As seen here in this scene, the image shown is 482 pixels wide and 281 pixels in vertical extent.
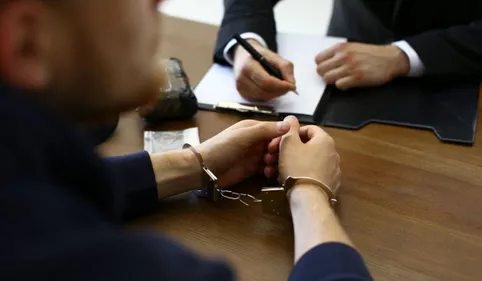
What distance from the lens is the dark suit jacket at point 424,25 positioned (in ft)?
4.27

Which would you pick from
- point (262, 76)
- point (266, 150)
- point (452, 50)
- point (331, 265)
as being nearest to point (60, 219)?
point (331, 265)

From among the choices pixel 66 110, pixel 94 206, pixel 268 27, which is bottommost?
pixel 268 27

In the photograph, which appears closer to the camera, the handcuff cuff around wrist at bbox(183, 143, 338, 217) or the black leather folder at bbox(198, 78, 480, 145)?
the handcuff cuff around wrist at bbox(183, 143, 338, 217)

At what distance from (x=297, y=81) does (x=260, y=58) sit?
91 millimetres

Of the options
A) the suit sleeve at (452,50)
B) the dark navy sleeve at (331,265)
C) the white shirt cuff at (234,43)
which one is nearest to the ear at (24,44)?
the dark navy sleeve at (331,265)

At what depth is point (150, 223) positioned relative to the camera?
0.98 m

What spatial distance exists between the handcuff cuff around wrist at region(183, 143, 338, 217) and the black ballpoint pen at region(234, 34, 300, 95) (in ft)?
0.95

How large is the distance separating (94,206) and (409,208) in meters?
0.56

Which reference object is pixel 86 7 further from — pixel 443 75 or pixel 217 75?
pixel 443 75

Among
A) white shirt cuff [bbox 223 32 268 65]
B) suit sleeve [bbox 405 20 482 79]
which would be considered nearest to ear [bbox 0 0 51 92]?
white shirt cuff [bbox 223 32 268 65]

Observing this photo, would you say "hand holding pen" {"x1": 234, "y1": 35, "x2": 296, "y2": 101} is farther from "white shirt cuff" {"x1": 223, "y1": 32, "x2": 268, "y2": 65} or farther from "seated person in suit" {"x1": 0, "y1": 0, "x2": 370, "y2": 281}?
"seated person in suit" {"x1": 0, "y1": 0, "x2": 370, "y2": 281}

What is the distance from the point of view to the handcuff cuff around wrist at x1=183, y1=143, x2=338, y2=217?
3.18 ft

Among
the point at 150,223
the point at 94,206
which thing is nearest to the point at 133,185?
the point at 150,223

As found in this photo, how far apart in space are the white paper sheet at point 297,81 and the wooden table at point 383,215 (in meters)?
0.09
